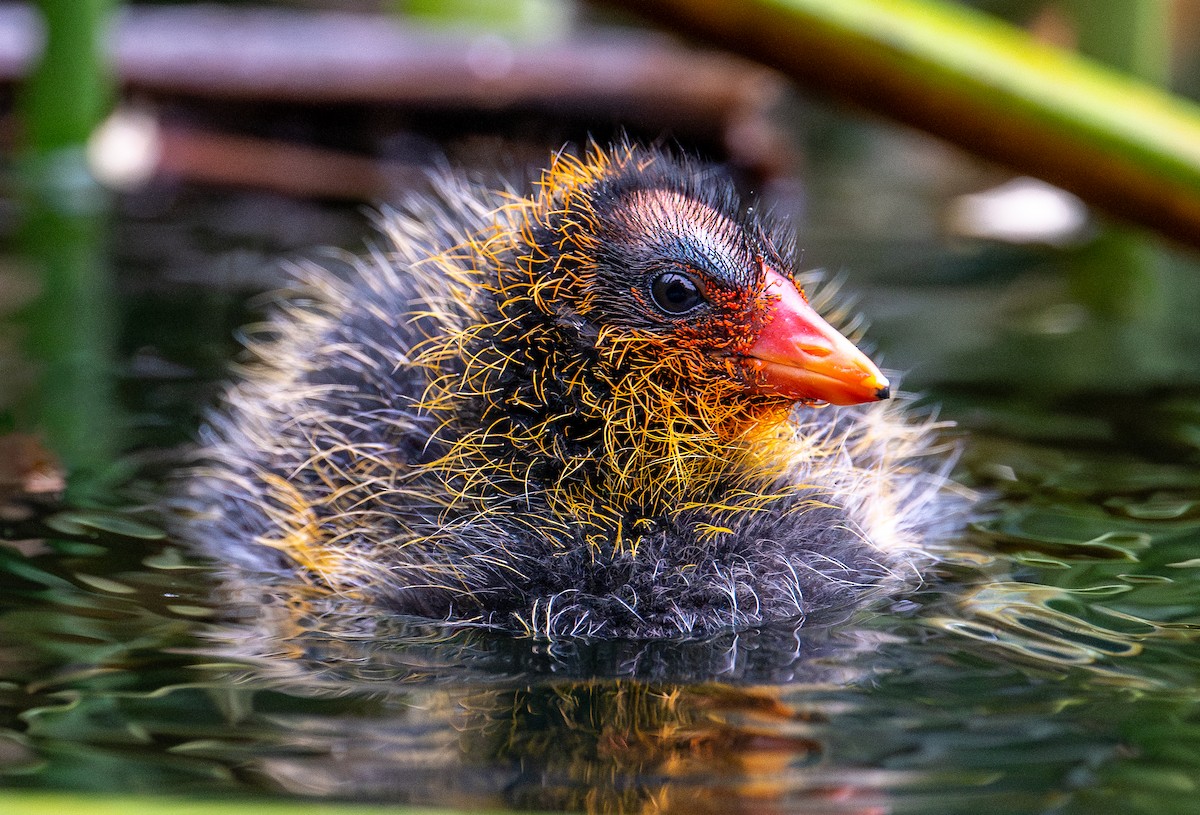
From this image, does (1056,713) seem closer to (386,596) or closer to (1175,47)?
(386,596)

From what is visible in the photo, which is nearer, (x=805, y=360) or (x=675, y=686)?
(x=675, y=686)

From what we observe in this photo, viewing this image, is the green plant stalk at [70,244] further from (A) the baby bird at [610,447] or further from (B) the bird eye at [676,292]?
(B) the bird eye at [676,292]

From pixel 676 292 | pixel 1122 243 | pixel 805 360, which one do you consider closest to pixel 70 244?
pixel 676 292

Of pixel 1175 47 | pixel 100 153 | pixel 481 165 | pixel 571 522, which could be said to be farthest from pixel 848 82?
pixel 1175 47

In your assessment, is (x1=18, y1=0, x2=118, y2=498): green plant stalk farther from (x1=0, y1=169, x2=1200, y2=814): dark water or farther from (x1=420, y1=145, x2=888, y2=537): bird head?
(x1=420, y1=145, x2=888, y2=537): bird head

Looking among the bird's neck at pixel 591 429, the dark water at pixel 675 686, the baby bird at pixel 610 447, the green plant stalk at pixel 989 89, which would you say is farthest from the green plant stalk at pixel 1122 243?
the bird's neck at pixel 591 429

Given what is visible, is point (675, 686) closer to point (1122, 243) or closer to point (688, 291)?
point (688, 291)

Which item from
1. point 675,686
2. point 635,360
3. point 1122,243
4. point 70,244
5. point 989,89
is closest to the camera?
point 675,686
